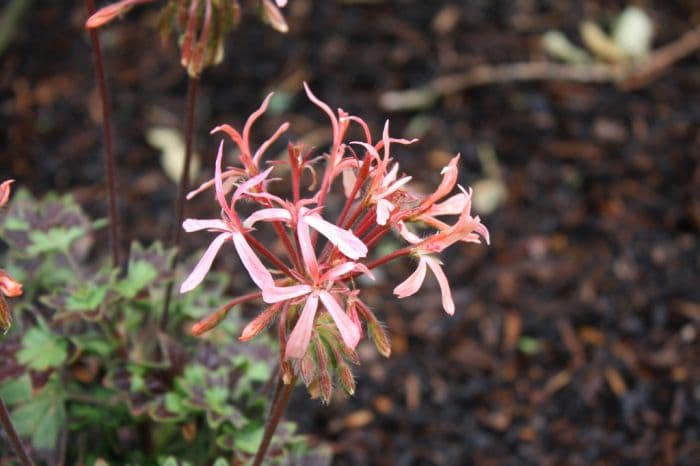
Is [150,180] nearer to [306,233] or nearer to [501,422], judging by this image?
[501,422]

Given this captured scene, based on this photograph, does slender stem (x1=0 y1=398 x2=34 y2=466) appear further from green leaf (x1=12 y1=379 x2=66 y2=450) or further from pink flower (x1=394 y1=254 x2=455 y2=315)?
pink flower (x1=394 y1=254 x2=455 y2=315)

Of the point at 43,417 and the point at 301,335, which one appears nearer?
the point at 301,335

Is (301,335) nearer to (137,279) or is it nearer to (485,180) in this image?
(137,279)

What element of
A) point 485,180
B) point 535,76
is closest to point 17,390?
point 485,180

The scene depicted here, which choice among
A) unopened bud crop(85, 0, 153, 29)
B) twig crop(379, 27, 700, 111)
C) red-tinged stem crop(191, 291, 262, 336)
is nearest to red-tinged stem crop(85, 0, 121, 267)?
unopened bud crop(85, 0, 153, 29)

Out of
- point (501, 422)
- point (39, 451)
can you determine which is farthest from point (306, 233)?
point (501, 422)

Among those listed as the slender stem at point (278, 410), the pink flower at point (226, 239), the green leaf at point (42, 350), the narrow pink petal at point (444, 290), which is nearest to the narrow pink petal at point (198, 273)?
the pink flower at point (226, 239)
